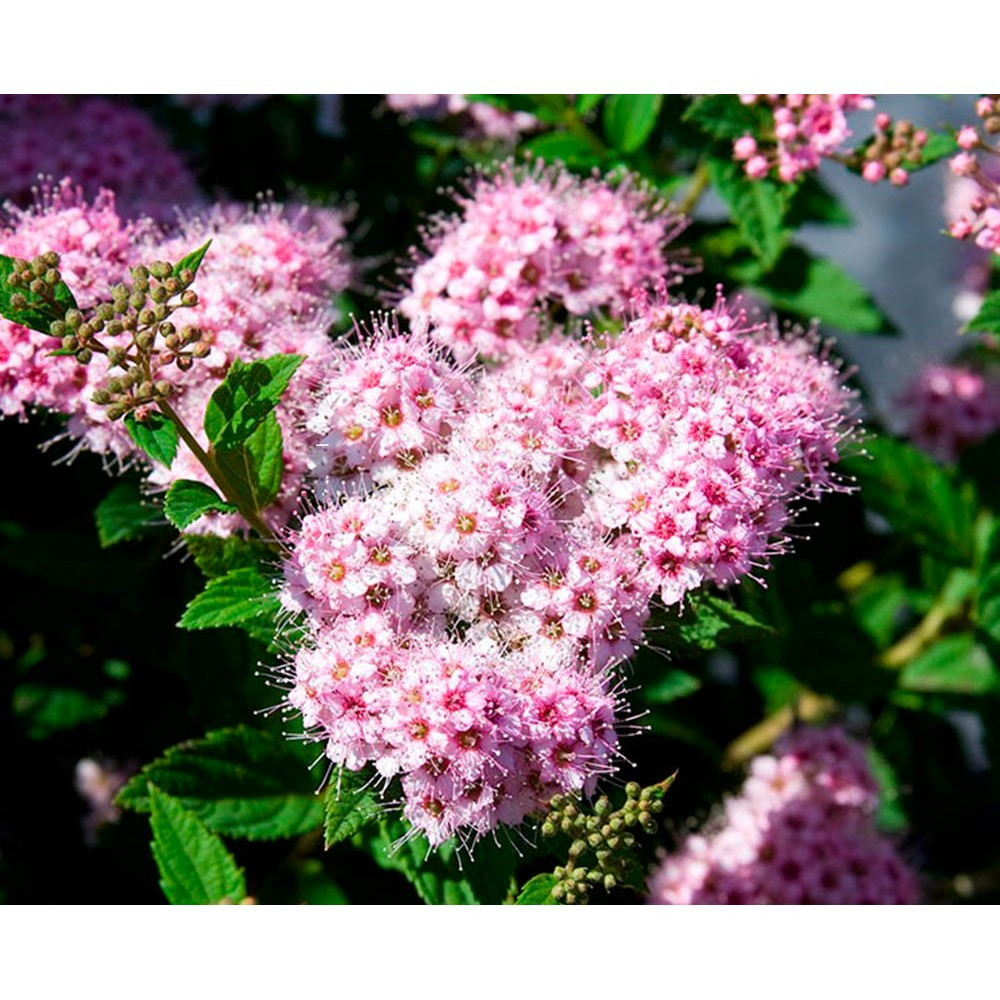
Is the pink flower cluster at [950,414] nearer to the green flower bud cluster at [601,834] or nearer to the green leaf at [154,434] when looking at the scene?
the green flower bud cluster at [601,834]

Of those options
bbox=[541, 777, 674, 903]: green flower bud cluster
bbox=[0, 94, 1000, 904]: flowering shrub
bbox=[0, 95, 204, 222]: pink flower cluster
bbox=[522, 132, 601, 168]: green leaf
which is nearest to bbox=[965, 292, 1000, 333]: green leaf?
bbox=[0, 94, 1000, 904]: flowering shrub

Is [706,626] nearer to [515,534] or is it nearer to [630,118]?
[515,534]

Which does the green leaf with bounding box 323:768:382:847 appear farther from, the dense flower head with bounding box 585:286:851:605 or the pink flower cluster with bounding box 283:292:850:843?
the dense flower head with bounding box 585:286:851:605

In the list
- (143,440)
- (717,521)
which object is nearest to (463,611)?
(717,521)

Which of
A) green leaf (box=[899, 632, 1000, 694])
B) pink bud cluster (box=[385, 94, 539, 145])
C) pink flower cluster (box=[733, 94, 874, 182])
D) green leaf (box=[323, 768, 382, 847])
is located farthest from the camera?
pink bud cluster (box=[385, 94, 539, 145])

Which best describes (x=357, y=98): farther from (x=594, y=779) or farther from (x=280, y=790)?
(x=594, y=779)

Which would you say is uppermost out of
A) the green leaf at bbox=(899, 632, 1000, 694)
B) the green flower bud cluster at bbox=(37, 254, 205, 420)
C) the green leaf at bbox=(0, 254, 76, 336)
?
the green leaf at bbox=(0, 254, 76, 336)
